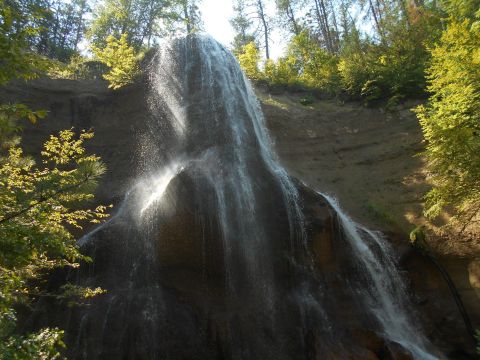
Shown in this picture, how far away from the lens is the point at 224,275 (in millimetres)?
11016

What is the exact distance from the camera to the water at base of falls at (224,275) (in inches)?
375

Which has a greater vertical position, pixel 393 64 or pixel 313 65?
pixel 313 65

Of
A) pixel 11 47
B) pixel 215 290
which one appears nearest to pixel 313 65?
pixel 215 290

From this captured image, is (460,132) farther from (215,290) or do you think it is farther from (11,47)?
(11,47)

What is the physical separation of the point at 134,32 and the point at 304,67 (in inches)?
516

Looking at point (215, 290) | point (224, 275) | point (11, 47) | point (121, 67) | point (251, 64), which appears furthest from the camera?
point (251, 64)

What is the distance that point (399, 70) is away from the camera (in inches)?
778

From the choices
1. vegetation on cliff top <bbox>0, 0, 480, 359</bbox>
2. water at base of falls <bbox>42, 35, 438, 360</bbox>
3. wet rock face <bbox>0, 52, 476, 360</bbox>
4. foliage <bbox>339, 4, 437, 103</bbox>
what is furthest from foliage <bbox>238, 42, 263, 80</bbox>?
wet rock face <bbox>0, 52, 476, 360</bbox>

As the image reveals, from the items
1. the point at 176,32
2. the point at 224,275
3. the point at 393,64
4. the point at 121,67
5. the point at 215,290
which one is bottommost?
the point at 215,290

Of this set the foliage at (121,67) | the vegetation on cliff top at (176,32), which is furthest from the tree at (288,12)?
the foliage at (121,67)

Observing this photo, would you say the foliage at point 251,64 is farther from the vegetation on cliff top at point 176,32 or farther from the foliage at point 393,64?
the foliage at point 393,64

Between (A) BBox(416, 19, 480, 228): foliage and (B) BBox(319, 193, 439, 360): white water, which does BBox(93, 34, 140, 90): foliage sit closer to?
(B) BBox(319, 193, 439, 360): white water

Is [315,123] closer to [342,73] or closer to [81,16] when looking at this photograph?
[342,73]

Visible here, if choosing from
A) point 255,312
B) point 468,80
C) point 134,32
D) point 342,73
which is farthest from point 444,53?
point 134,32
